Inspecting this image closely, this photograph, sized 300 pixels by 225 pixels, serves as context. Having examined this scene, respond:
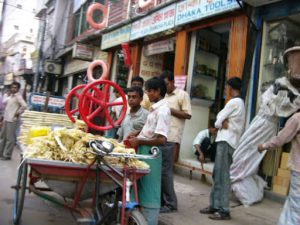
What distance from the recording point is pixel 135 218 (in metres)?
2.97

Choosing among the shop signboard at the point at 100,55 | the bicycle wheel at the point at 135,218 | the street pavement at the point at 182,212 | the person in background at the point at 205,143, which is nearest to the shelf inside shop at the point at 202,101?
the person in background at the point at 205,143

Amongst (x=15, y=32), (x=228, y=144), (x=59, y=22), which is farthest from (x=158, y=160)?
(x=15, y=32)

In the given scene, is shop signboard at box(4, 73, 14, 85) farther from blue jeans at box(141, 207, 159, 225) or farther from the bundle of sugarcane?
blue jeans at box(141, 207, 159, 225)

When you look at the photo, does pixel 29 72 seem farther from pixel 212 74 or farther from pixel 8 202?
pixel 8 202

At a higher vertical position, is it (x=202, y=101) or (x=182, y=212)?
(x=202, y=101)

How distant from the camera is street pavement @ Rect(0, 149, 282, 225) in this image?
474cm

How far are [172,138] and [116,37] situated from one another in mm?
7162

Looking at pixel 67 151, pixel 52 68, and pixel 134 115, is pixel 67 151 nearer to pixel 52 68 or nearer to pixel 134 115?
pixel 134 115

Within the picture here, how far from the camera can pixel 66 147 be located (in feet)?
12.3

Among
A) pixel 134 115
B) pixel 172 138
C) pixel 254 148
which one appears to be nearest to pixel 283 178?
pixel 254 148

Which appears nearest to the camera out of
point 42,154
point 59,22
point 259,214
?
point 42,154

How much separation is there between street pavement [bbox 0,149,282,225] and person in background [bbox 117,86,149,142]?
3.91 feet

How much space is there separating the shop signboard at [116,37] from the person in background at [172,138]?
5.81 metres

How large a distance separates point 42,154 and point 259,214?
3.22 meters
